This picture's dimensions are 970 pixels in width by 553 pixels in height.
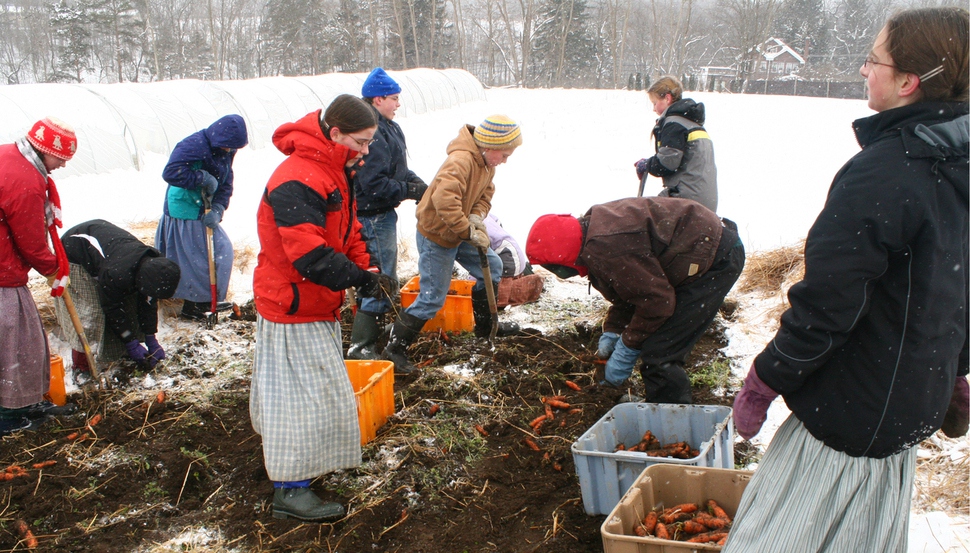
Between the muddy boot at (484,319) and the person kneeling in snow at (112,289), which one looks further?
the muddy boot at (484,319)

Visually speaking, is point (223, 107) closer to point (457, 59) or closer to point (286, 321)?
point (286, 321)

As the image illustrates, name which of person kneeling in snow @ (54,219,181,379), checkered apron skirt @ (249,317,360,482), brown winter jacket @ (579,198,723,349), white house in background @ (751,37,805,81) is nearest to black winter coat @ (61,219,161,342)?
person kneeling in snow @ (54,219,181,379)

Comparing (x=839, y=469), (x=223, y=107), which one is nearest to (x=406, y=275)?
(x=839, y=469)

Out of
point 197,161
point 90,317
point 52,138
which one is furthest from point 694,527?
point 197,161

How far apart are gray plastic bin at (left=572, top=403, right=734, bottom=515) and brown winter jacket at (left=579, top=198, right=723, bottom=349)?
471 millimetres

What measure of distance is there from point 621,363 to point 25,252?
11.7 feet

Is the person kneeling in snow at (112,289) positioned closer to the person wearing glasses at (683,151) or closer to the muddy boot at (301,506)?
the muddy boot at (301,506)

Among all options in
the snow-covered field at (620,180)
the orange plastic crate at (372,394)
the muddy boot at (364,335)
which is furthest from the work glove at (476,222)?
the snow-covered field at (620,180)

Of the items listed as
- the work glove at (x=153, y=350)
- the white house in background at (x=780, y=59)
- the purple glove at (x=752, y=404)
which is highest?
the white house in background at (x=780, y=59)

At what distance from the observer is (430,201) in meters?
4.69

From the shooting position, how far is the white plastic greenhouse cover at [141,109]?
10.8 metres

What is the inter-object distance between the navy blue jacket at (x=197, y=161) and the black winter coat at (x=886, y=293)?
180 inches

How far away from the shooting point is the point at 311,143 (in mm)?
2990

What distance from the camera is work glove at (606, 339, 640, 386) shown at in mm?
3969
